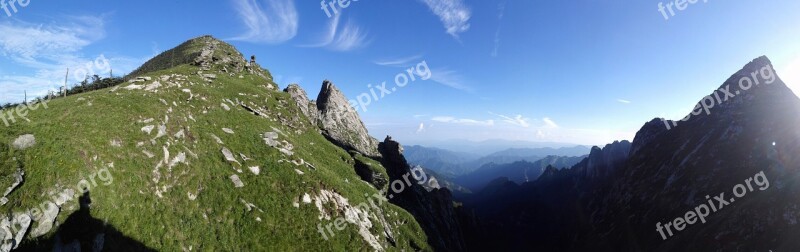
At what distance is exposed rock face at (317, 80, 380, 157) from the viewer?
111188 mm

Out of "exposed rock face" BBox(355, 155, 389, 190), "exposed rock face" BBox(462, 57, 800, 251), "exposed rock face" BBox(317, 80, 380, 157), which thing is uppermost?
"exposed rock face" BBox(317, 80, 380, 157)

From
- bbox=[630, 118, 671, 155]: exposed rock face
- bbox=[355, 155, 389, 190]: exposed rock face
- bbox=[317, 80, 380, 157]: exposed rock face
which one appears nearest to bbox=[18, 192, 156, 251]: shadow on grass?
bbox=[355, 155, 389, 190]: exposed rock face

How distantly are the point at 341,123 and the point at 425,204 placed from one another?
1642 inches

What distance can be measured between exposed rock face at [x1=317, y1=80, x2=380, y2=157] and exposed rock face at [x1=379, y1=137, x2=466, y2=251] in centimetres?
658

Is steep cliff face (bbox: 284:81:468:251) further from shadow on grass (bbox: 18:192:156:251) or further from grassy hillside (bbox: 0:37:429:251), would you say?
shadow on grass (bbox: 18:192:156:251)

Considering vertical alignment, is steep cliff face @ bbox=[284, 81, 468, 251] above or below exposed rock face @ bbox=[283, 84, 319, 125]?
below

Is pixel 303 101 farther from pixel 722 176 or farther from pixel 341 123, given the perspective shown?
pixel 722 176

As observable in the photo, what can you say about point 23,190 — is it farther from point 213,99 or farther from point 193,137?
point 213,99

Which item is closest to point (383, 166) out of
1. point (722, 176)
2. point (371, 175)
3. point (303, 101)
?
point (371, 175)

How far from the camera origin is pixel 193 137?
163ft

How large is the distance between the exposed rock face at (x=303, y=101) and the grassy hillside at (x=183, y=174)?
28788 mm

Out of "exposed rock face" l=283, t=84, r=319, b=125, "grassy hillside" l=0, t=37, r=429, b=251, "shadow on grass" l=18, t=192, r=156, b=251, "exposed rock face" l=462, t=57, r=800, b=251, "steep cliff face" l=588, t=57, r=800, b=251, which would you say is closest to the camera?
"shadow on grass" l=18, t=192, r=156, b=251

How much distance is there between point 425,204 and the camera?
105188mm

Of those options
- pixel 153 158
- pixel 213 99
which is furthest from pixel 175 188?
pixel 213 99
